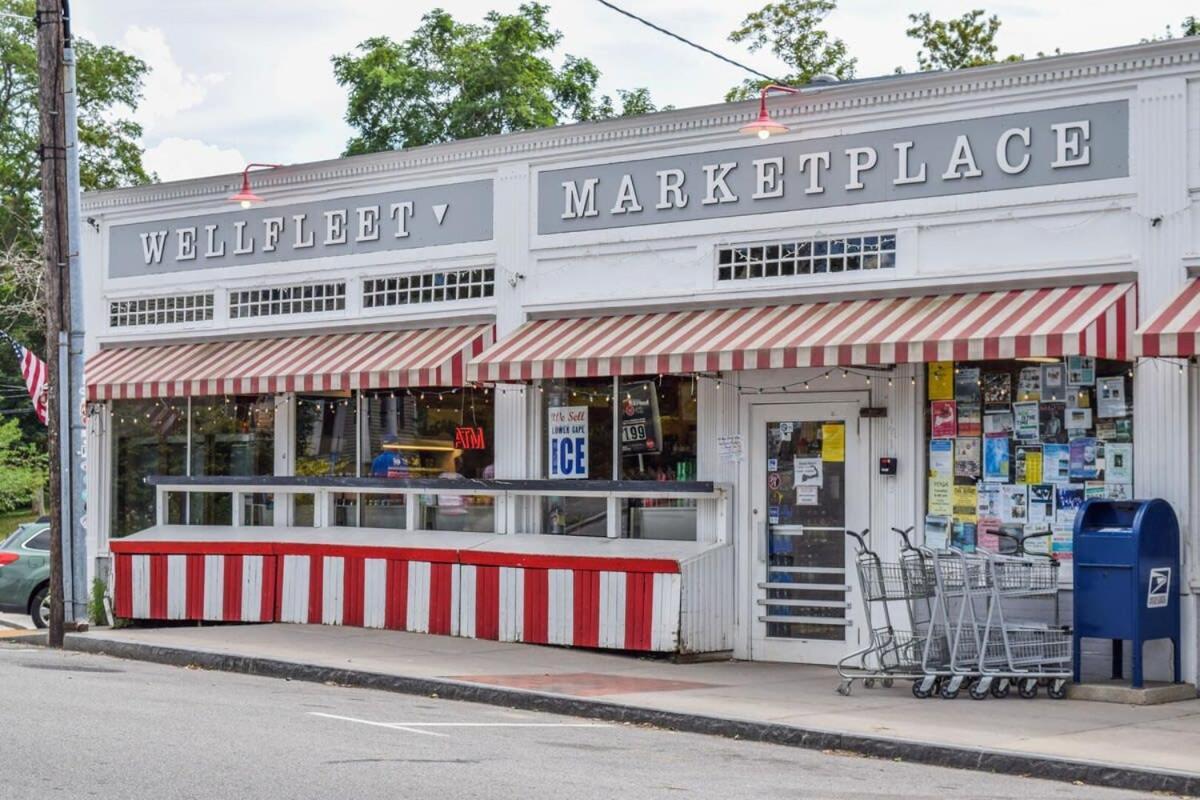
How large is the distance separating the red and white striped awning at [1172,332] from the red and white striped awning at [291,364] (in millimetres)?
6840

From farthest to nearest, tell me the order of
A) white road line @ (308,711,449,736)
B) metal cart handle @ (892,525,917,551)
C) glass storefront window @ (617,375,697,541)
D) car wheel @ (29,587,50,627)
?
car wheel @ (29,587,50,627), glass storefront window @ (617,375,697,541), metal cart handle @ (892,525,917,551), white road line @ (308,711,449,736)

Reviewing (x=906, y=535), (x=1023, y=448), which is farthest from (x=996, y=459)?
(x=906, y=535)

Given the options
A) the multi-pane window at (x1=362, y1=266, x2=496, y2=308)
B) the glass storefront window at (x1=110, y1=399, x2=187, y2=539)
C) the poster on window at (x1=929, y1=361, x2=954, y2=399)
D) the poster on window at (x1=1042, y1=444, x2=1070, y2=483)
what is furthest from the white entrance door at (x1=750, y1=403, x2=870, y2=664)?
the glass storefront window at (x1=110, y1=399, x2=187, y2=539)

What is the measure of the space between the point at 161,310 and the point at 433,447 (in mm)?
4601

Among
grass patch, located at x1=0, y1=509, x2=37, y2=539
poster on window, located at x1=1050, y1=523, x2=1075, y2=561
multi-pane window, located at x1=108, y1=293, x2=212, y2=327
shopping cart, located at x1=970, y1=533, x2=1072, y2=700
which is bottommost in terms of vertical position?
grass patch, located at x1=0, y1=509, x2=37, y2=539

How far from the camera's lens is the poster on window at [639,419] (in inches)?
620

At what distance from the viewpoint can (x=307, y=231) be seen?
61.0ft

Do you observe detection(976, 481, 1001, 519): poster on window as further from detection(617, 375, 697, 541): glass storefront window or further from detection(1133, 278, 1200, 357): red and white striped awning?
detection(617, 375, 697, 541): glass storefront window

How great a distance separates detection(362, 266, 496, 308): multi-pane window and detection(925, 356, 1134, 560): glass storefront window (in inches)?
197

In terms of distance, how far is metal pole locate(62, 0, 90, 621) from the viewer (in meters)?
16.8

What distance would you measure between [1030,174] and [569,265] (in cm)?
471

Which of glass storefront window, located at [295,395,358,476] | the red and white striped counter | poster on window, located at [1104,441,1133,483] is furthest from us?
glass storefront window, located at [295,395,358,476]

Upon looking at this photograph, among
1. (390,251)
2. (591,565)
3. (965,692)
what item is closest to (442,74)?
(390,251)

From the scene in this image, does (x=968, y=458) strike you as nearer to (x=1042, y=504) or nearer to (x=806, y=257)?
(x=1042, y=504)
